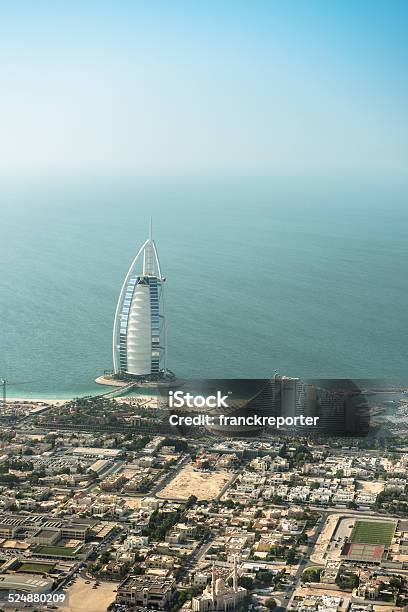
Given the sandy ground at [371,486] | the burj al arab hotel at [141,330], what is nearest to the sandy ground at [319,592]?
the sandy ground at [371,486]

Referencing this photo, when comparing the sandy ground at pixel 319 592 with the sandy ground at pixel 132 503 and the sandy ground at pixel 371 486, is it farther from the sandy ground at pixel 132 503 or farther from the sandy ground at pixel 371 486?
the sandy ground at pixel 371 486

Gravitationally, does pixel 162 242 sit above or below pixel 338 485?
above

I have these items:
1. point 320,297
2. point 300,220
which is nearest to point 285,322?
point 320,297

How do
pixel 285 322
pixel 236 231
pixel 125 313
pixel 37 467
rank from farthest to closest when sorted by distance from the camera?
pixel 236 231, pixel 285 322, pixel 125 313, pixel 37 467

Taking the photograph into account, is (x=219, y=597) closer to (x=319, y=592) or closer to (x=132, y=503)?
(x=319, y=592)

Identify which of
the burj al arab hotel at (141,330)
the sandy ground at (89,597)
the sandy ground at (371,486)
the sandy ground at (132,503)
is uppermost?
the burj al arab hotel at (141,330)

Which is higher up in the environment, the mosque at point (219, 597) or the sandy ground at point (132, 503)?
the sandy ground at point (132, 503)

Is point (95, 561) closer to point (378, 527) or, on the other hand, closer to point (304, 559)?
point (304, 559)
